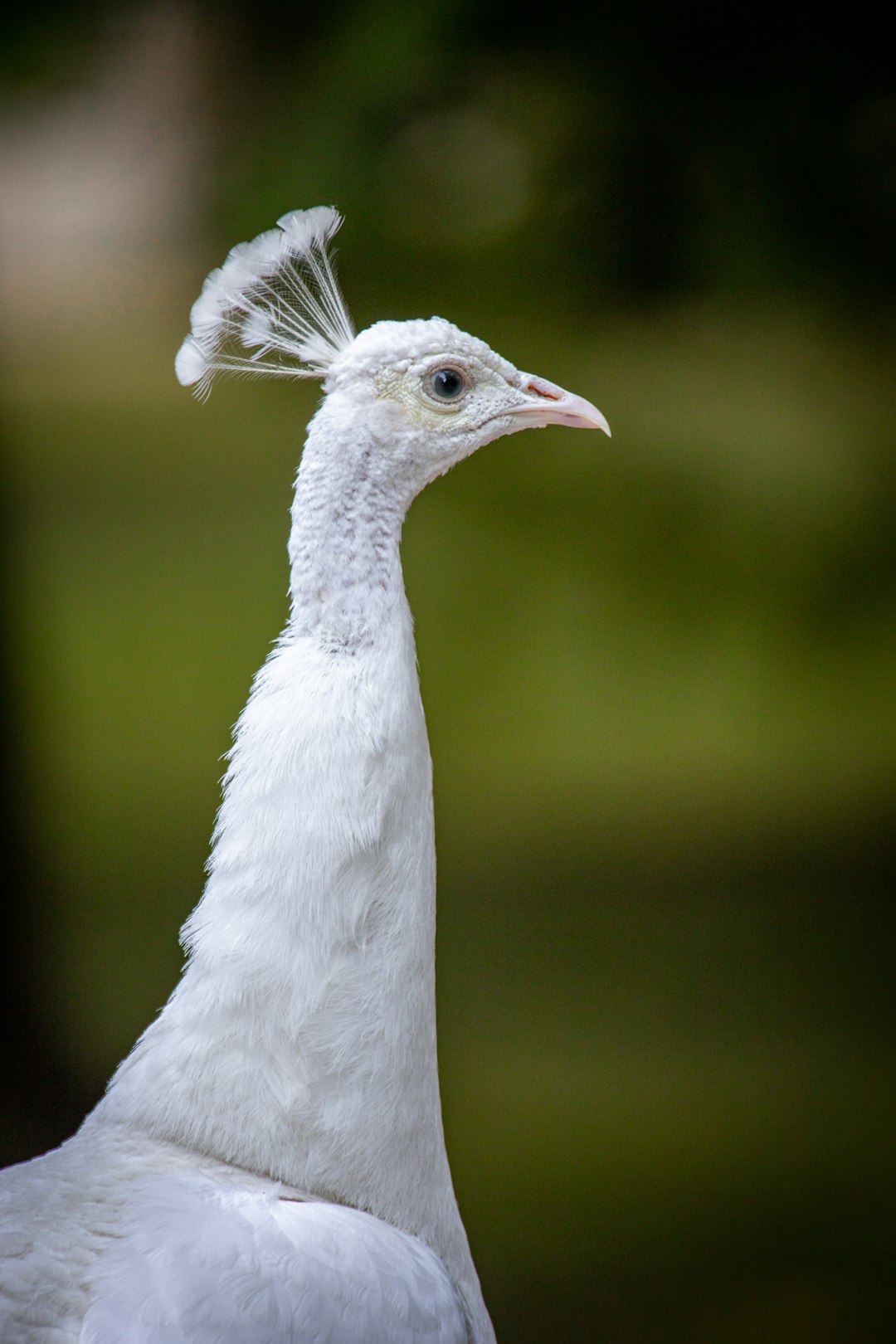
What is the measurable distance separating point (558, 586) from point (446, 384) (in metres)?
1.19

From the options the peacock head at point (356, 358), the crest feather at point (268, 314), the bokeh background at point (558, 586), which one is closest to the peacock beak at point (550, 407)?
the peacock head at point (356, 358)

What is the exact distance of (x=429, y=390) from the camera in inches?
38.0

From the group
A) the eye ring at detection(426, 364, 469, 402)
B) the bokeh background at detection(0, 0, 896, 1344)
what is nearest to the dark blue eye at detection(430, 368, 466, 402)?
the eye ring at detection(426, 364, 469, 402)

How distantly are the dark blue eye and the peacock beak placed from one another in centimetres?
6

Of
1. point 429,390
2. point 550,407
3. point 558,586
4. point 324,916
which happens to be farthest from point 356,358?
point 558,586

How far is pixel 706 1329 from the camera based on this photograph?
66.7 inches

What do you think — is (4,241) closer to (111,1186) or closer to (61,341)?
(61,341)

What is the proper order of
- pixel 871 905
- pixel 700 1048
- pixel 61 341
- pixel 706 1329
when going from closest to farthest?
pixel 706 1329
pixel 61 341
pixel 700 1048
pixel 871 905

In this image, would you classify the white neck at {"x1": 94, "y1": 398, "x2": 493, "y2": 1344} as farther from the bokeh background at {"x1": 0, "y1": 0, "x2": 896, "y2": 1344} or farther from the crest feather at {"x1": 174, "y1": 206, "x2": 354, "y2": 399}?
the bokeh background at {"x1": 0, "y1": 0, "x2": 896, "y2": 1344}

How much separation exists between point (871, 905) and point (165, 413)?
5.10 feet

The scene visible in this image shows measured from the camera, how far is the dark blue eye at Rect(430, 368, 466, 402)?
3.18ft

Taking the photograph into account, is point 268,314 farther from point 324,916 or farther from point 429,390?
point 324,916

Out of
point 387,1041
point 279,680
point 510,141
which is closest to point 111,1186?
point 387,1041

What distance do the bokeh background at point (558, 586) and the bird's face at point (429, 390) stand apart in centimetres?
95
